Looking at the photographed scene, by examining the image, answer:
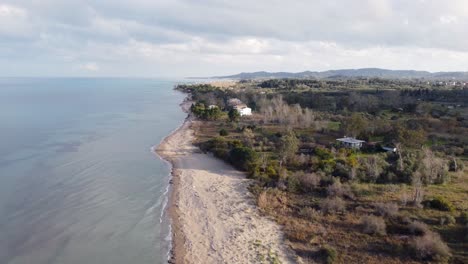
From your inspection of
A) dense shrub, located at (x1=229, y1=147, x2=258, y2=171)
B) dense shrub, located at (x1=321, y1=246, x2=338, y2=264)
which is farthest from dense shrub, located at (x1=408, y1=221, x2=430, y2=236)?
dense shrub, located at (x1=229, y1=147, x2=258, y2=171)

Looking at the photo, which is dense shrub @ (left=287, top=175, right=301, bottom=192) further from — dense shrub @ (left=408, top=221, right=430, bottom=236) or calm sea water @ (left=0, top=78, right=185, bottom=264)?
calm sea water @ (left=0, top=78, right=185, bottom=264)

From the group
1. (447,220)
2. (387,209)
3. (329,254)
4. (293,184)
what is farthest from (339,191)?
(329,254)

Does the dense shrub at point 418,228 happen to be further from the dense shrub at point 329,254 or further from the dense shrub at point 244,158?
the dense shrub at point 244,158

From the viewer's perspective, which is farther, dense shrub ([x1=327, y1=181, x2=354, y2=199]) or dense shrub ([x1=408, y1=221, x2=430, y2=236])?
dense shrub ([x1=327, y1=181, x2=354, y2=199])

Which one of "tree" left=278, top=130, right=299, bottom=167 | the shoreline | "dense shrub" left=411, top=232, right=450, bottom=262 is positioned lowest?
the shoreline

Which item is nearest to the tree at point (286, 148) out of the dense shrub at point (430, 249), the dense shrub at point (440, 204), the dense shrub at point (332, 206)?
the dense shrub at point (332, 206)

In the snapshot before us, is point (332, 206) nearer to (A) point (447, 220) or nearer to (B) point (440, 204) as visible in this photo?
(A) point (447, 220)
